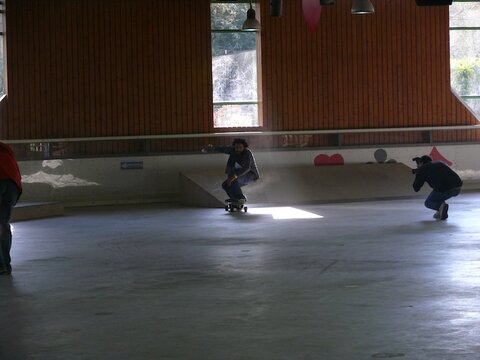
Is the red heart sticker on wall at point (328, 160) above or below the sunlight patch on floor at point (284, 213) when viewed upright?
above

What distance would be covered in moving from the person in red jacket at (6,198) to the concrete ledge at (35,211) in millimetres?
6491

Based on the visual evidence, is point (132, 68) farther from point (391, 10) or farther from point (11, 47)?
point (391, 10)

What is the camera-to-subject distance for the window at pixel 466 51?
20.7 metres

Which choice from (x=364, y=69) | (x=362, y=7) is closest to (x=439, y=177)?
(x=362, y=7)

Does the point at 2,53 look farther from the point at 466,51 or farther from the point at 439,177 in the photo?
the point at 466,51

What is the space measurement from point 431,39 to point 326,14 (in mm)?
2575

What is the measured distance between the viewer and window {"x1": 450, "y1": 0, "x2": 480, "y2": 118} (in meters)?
20.7

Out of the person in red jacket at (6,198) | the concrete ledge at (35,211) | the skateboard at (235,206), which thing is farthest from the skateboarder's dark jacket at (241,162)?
the person in red jacket at (6,198)

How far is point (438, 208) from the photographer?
13477 mm

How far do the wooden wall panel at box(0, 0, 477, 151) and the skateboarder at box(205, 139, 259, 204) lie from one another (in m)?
3.32

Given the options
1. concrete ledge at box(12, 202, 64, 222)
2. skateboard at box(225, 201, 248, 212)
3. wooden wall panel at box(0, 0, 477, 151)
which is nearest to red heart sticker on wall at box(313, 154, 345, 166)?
wooden wall panel at box(0, 0, 477, 151)

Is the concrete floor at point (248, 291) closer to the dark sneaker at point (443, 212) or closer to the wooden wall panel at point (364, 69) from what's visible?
the dark sneaker at point (443, 212)

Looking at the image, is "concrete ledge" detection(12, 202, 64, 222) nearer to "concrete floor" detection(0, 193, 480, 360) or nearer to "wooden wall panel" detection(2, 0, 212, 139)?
"concrete floor" detection(0, 193, 480, 360)

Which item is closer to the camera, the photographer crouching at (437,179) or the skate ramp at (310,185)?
the photographer crouching at (437,179)
